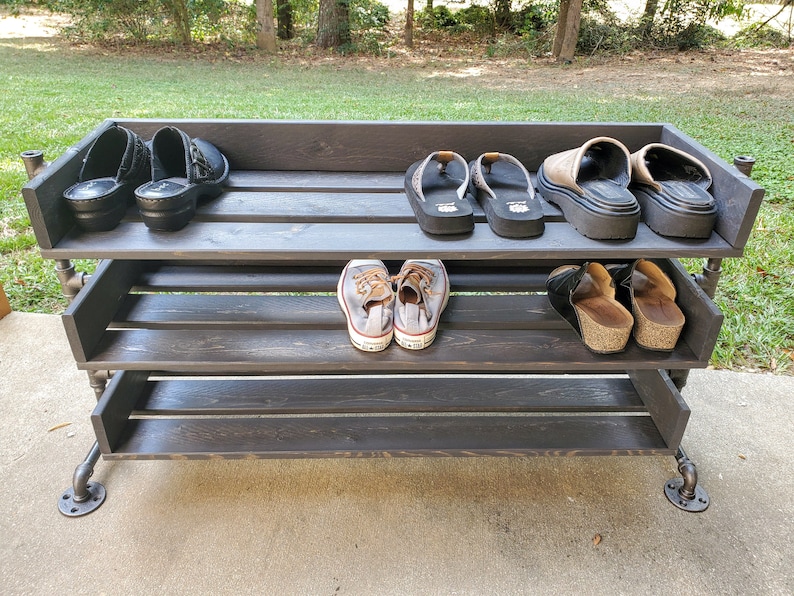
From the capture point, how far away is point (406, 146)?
201cm

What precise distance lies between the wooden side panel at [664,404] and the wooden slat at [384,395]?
0.16ft

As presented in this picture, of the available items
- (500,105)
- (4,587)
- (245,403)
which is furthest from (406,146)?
(500,105)

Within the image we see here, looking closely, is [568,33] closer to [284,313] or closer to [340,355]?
[284,313]

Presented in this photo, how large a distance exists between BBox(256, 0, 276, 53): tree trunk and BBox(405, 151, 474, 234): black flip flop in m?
9.29

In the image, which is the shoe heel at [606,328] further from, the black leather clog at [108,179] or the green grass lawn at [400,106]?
the black leather clog at [108,179]

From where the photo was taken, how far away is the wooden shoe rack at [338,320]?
153 cm

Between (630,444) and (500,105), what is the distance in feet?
16.6

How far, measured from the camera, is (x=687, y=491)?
188 cm

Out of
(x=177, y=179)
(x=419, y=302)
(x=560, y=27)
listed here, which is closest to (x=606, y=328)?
(x=419, y=302)

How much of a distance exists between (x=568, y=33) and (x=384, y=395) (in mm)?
9146

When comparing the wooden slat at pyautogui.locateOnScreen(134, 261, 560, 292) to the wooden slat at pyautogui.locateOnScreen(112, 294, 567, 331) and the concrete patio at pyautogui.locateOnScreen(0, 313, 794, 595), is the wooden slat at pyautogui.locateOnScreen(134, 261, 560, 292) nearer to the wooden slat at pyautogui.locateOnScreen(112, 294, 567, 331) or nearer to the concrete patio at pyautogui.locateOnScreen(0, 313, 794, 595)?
the wooden slat at pyautogui.locateOnScreen(112, 294, 567, 331)

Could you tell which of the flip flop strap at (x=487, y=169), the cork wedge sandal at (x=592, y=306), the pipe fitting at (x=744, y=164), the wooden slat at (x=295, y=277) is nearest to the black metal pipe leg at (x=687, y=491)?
the cork wedge sandal at (x=592, y=306)

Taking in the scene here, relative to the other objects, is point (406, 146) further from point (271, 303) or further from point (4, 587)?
point (4, 587)

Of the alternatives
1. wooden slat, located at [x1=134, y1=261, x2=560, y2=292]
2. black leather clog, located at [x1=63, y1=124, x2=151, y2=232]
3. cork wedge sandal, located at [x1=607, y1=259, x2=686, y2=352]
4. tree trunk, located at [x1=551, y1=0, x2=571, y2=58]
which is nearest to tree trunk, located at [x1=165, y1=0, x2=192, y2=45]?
tree trunk, located at [x1=551, y1=0, x2=571, y2=58]
